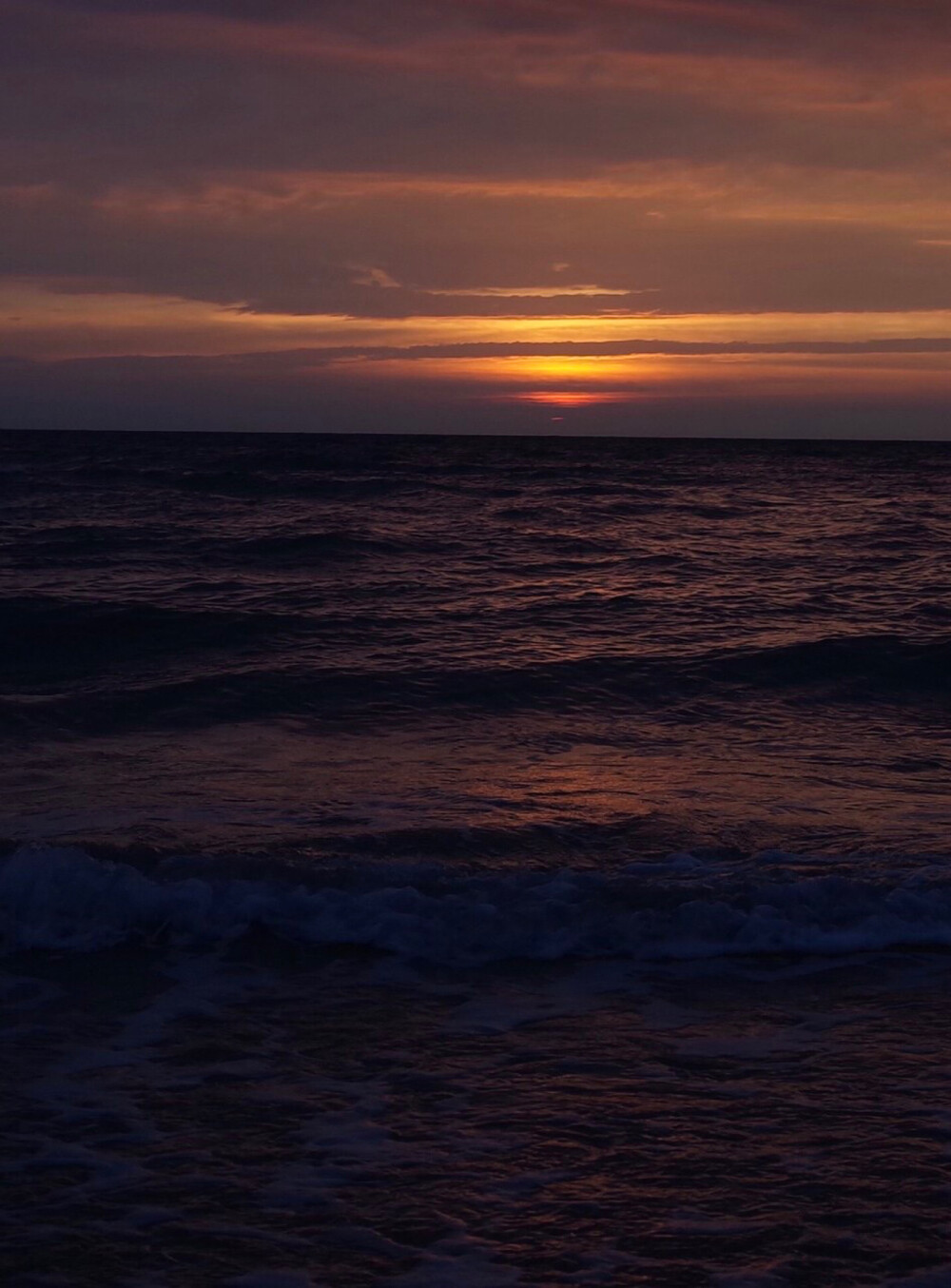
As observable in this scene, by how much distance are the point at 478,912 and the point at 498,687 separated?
5588mm

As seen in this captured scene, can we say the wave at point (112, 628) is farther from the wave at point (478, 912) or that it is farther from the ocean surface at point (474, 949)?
the wave at point (478, 912)

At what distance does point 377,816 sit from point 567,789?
150 centimetres

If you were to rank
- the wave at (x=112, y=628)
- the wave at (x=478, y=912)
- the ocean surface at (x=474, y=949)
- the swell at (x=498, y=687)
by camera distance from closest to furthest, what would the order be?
the ocean surface at (x=474, y=949)
the wave at (x=478, y=912)
the swell at (x=498, y=687)
the wave at (x=112, y=628)

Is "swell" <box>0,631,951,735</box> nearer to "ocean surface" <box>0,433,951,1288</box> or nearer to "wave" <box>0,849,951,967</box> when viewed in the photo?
"ocean surface" <box>0,433,951,1288</box>

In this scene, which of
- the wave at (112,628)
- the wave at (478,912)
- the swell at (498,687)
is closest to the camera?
the wave at (478,912)

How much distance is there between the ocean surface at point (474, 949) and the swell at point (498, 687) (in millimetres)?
59

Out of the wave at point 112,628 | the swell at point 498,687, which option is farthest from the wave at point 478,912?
the wave at point 112,628

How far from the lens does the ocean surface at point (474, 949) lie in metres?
3.88

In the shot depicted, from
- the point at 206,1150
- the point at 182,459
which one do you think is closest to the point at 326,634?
the point at 206,1150

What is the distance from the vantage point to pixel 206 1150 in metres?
4.28

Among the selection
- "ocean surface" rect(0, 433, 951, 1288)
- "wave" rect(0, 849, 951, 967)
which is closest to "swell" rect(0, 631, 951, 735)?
"ocean surface" rect(0, 433, 951, 1288)

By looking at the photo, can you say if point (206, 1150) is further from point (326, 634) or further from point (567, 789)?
point (326, 634)

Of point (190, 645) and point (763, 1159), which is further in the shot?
point (190, 645)

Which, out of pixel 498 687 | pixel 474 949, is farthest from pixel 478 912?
pixel 498 687
